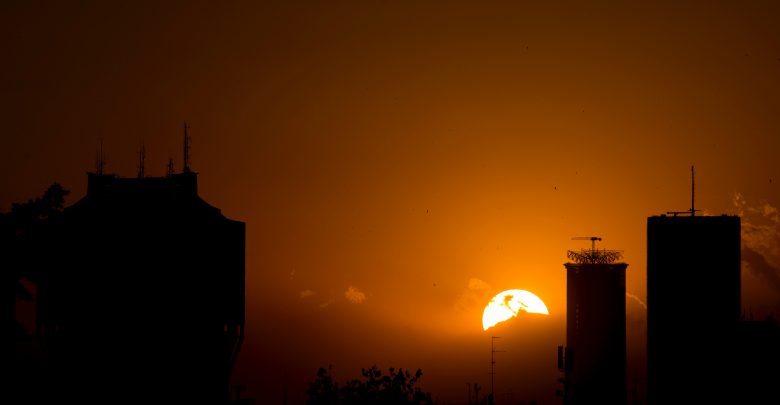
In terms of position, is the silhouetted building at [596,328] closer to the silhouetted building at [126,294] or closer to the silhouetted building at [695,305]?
the silhouetted building at [695,305]

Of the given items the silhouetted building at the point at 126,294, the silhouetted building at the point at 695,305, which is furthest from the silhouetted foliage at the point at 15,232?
the silhouetted building at the point at 695,305

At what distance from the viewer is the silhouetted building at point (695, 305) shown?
109375 millimetres

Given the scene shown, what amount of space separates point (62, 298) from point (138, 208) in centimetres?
644

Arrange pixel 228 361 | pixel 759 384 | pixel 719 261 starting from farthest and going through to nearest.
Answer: pixel 719 261
pixel 759 384
pixel 228 361

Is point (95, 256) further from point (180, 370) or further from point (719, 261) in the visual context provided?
point (719, 261)

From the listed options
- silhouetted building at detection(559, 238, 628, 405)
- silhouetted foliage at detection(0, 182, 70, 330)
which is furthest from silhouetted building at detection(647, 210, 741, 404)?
silhouetted foliage at detection(0, 182, 70, 330)

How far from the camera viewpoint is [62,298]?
4972cm

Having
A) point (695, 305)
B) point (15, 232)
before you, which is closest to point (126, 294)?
point (15, 232)

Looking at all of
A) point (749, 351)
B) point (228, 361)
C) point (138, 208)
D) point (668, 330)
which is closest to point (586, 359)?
point (668, 330)

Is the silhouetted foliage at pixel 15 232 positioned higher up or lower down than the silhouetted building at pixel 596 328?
higher up

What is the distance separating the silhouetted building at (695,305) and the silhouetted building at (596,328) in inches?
767

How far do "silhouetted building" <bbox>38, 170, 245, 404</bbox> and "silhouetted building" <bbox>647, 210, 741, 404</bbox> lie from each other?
76.5 meters

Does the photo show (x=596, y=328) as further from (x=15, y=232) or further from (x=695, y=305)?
(x=15, y=232)

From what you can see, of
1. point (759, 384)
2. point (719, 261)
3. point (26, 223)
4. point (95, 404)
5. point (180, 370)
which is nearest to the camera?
point (26, 223)
